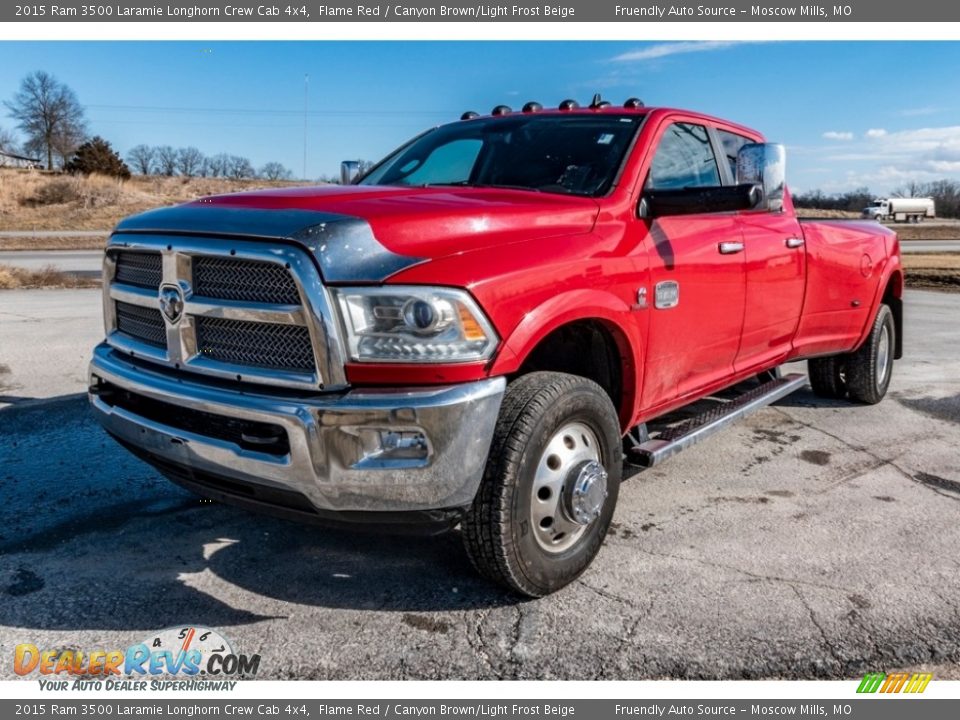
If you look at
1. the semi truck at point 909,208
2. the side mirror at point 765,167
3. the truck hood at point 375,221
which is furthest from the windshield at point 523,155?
the semi truck at point 909,208

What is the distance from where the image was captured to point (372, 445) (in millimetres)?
2549

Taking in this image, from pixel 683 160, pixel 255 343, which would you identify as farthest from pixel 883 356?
pixel 255 343

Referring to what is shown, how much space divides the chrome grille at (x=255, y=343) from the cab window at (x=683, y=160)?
1.84 metres

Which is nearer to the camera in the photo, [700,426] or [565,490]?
[565,490]

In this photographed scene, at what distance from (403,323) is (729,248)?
2207 millimetres

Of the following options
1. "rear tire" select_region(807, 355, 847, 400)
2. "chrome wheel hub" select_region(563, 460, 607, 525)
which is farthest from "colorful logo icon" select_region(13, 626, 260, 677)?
"rear tire" select_region(807, 355, 847, 400)

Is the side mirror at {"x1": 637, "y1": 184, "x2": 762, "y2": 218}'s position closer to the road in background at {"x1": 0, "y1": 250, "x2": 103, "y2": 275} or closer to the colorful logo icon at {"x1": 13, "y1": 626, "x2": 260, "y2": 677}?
the colorful logo icon at {"x1": 13, "y1": 626, "x2": 260, "y2": 677}

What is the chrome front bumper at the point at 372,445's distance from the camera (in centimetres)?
251

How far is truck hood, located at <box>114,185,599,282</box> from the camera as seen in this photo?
101 inches

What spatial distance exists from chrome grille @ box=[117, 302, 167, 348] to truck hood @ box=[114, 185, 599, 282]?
32 centimetres

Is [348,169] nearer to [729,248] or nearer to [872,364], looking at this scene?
[729,248]

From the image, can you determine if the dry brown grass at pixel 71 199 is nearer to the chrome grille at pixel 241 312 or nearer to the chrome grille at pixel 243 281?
the chrome grille at pixel 241 312

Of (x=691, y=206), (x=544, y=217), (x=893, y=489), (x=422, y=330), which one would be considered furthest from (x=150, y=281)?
(x=893, y=489)
